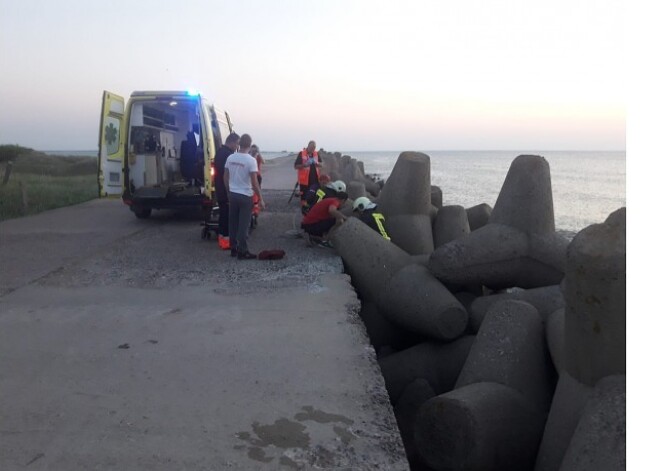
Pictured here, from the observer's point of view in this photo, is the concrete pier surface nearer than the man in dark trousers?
Yes

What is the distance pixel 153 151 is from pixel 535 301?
Result: 344 inches

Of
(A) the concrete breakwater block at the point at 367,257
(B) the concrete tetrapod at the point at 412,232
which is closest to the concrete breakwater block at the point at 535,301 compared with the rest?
(A) the concrete breakwater block at the point at 367,257

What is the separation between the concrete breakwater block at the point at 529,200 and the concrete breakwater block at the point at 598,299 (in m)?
2.65

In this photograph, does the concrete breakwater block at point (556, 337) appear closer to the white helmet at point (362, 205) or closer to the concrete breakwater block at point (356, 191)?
the white helmet at point (362, 205)

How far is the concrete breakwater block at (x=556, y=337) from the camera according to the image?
4.02 meters

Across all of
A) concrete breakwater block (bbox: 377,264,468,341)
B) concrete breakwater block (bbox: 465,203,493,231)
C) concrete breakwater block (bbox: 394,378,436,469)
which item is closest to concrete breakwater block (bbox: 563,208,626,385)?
concrete breakwater block (bbox: 394,378,436,469)

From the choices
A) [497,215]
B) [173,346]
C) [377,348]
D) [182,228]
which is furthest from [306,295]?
[182,228]

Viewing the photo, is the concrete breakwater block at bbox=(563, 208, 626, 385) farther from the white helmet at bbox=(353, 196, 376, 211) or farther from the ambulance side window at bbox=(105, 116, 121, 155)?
the ambulance side window at bbox=(105, 116, 121, 155)

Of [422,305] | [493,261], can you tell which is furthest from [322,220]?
[422,305]

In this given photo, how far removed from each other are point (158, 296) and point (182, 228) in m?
4.97

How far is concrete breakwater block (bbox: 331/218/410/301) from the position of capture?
626cm

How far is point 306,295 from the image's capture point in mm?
5738

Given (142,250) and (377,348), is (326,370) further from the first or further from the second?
(142,250)

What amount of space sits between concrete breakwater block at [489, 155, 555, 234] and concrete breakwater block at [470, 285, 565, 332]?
86cm
